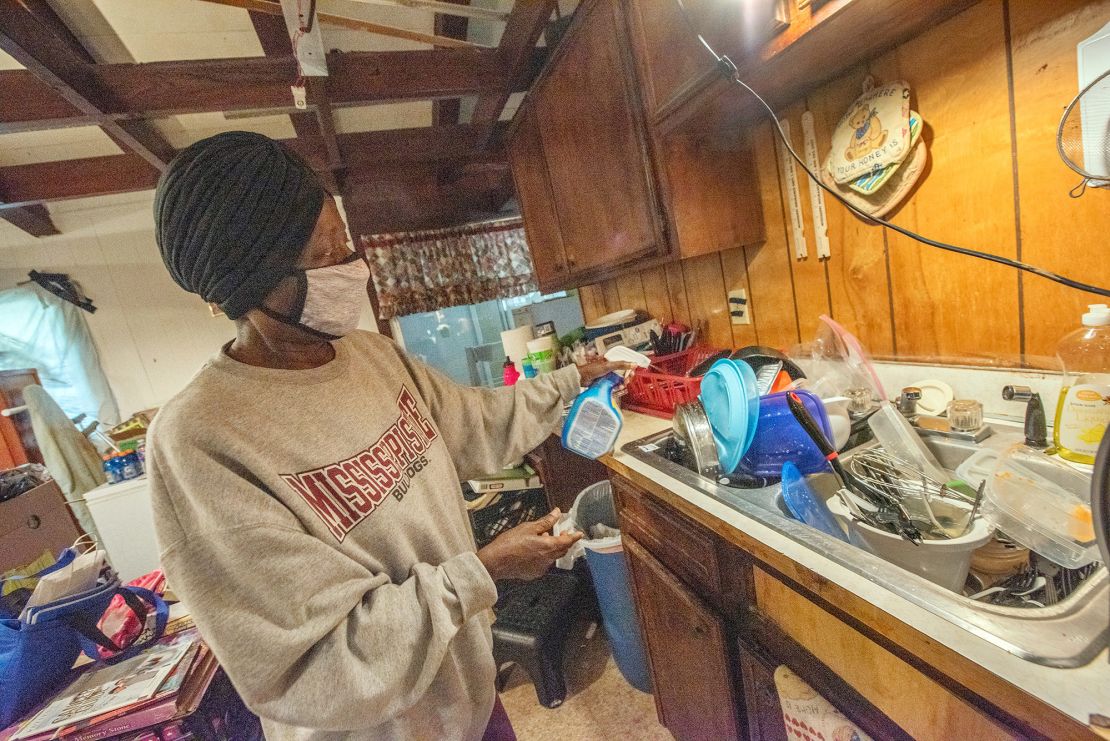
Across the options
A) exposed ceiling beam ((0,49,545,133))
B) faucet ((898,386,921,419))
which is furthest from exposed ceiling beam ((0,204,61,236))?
faucet ((898,386,921,419))

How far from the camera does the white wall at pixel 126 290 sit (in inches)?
113

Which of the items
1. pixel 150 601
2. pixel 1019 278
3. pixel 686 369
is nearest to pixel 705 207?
pixel 686 369

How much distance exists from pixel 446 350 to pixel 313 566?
288cm

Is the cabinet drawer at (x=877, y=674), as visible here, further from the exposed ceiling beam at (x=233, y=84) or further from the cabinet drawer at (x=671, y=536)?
the exposed ceiling beam at (x=233, y=84)

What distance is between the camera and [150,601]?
1230 millimetres

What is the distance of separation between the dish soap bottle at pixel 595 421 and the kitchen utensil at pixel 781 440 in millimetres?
288

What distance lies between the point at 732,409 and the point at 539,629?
3.80ft

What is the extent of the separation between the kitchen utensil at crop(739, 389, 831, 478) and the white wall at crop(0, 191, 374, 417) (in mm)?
2922

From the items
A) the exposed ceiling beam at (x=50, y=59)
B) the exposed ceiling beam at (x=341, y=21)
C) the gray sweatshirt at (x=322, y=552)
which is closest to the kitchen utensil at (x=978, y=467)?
the gray sweatshirt at (x=322, y=552)

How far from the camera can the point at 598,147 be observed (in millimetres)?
1385

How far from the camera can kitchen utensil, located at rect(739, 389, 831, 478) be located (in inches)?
30.4

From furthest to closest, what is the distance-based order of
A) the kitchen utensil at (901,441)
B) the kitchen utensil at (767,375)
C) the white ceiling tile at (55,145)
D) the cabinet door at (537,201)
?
the white ceiling tile at (55,145)
the cabinet door at (537,201)
the kitchen utensil at (767,375)
the kitchen utensil at (901,441)

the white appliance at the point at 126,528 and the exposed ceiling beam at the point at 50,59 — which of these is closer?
the exposed ceiling beam at the point at 50,59

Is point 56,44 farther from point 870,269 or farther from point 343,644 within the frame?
point 870,269
